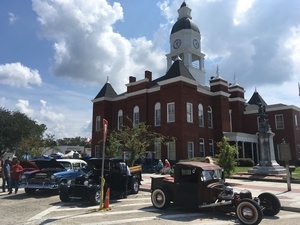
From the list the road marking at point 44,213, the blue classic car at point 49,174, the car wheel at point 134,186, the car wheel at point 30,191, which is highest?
the blue classic car at point 49,174

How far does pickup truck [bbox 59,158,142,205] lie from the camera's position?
467 inches

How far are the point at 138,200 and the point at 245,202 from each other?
18.7 feet

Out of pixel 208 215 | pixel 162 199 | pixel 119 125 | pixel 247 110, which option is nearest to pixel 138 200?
pixel 162 199

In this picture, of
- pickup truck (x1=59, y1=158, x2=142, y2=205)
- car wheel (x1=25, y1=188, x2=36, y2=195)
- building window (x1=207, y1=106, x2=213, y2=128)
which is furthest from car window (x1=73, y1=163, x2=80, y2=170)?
building window (x1=207, y1=106, x2=213, y2=128)

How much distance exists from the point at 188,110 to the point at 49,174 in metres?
19.2

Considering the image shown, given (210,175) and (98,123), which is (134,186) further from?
(98,123)

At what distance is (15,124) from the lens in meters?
56.7

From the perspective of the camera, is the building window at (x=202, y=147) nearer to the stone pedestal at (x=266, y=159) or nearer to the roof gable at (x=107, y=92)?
the stone pedestal at (x=266, y=159)

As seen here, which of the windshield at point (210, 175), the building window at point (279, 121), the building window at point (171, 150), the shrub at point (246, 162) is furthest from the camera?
the building window at point (279, 121)

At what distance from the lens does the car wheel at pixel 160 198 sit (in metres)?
10.5

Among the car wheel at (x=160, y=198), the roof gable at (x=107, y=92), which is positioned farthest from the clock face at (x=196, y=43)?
the car wheel at (x=160, y=198)

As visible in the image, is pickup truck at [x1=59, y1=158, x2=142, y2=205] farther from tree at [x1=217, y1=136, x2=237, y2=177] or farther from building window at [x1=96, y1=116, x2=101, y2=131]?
building window at [x1=96, y1=116, x2=101, y2=131]

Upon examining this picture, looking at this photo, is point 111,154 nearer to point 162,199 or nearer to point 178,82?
point 178,82

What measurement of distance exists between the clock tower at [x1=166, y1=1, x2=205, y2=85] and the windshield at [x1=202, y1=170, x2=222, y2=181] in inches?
1184
